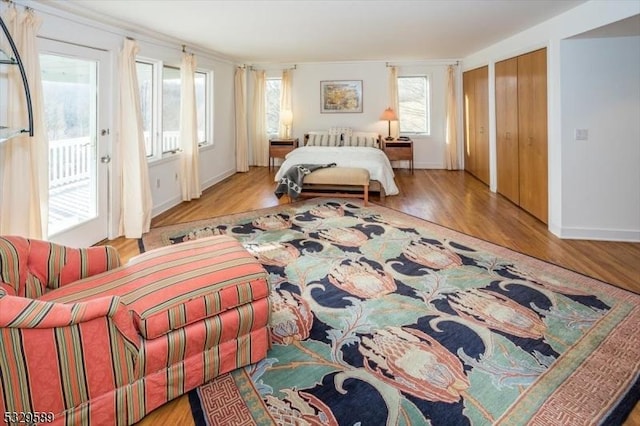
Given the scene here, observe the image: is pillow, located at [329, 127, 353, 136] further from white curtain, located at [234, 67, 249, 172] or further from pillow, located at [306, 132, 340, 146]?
white curtain, located at [234, 67, 249, 172]

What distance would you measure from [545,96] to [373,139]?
4.47 meters

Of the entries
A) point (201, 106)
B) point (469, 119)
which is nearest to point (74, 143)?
point (201, 106)

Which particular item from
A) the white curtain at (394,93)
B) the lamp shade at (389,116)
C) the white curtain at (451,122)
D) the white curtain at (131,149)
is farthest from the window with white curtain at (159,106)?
the white curtain at (451,122)

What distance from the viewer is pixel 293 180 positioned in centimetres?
627

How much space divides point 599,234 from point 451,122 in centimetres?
521

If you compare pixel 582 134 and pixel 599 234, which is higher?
pixel 582 134

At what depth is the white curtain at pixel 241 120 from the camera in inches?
354

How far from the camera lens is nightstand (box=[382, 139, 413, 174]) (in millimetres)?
8977

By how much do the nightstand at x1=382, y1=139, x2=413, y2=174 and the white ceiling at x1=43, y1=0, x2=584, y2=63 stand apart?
7.19ft

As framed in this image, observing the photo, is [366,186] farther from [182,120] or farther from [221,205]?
[182,120]

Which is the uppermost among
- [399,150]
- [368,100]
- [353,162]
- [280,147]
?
[368,100]

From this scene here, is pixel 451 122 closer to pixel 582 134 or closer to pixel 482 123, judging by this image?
pixel 482 123

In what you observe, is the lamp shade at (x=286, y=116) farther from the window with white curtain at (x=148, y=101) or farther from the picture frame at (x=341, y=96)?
the window with white curtain at (x=148, y=101)

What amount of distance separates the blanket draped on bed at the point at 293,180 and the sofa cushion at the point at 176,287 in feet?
12.2
